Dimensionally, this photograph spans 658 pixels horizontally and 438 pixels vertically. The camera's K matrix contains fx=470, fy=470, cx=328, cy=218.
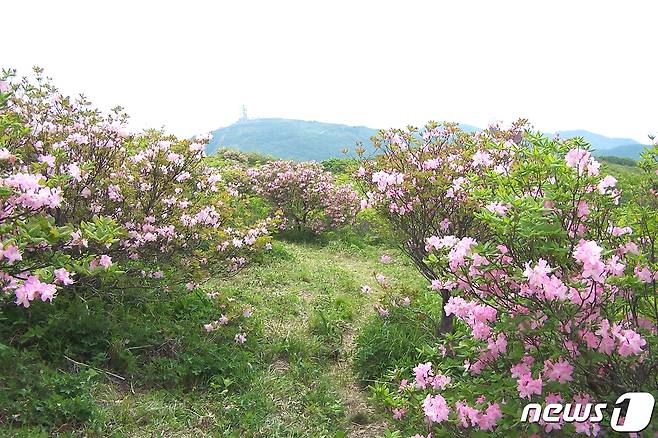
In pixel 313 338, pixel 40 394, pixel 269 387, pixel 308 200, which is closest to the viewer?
pixel 40 394

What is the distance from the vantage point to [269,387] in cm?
415

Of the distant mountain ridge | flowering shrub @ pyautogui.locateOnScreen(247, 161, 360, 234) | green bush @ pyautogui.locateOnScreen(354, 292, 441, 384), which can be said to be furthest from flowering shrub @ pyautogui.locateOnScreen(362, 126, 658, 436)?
the distant mountain ridge

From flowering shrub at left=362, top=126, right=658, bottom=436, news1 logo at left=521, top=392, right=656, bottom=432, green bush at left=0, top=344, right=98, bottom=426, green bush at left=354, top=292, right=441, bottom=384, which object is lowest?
green bush at left=354, top=292, right=441, bottom=384

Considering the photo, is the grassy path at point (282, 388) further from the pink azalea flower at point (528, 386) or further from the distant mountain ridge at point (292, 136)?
the distant mountain ridge at point (292, 136)

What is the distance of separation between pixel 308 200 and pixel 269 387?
21.7ft

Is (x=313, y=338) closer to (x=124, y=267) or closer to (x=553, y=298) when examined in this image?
(x=124, y=267)

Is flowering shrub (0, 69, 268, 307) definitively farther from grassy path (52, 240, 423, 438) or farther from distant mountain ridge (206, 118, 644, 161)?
distant mountain ridge (206, 118, 644, 161)

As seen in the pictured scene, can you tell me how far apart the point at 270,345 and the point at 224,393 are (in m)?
1.01

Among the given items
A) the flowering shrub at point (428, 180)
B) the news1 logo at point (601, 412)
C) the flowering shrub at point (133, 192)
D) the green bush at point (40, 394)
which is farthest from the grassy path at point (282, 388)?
the news1 logo at point (601, 412)

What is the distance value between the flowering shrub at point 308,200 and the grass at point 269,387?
390 centimetres

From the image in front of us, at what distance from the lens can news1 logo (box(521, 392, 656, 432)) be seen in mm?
1926

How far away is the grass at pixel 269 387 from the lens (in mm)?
3438

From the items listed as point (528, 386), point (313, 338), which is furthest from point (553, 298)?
point (313, 338)

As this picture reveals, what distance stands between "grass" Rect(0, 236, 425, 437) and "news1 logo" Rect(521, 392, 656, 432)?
1.90 m
